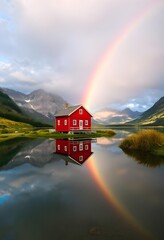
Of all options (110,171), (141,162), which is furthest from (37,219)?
(141,162)

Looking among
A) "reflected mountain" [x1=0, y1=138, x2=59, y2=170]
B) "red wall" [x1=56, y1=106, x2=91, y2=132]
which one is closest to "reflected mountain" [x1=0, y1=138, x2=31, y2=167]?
"reflected mountain" [x1=0, y1=138, x2=59, y2=170]

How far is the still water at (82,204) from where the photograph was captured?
26.2 feet

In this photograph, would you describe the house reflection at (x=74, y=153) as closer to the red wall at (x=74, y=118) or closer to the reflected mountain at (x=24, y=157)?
the reflected mountain at (x=24, y=157)

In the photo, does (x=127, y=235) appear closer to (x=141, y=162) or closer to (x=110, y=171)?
(x=110, y=171)

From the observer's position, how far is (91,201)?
11.1 m

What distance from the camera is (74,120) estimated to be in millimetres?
68125

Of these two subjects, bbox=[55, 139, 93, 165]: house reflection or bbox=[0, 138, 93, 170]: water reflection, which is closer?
bbox=[0, 138, 93, 170]: water reflection

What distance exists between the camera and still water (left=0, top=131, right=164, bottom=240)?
8000 mm

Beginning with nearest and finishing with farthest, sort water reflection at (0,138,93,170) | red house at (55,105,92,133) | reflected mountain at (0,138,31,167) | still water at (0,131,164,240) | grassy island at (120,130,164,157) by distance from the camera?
still water at (0,131,164,240), water reflection at (0,138,93,170), reflected mountain at (0,138,31,167), grassy island at (120,130,164,157), red house at (55,105,92,133)

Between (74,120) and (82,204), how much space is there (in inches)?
2270

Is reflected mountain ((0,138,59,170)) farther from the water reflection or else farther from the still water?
the still water

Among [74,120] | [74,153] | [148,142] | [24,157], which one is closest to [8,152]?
[24,157]

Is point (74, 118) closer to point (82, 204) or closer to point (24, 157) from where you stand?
point (24, 157)

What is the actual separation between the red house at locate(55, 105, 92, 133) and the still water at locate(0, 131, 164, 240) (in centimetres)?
4894
